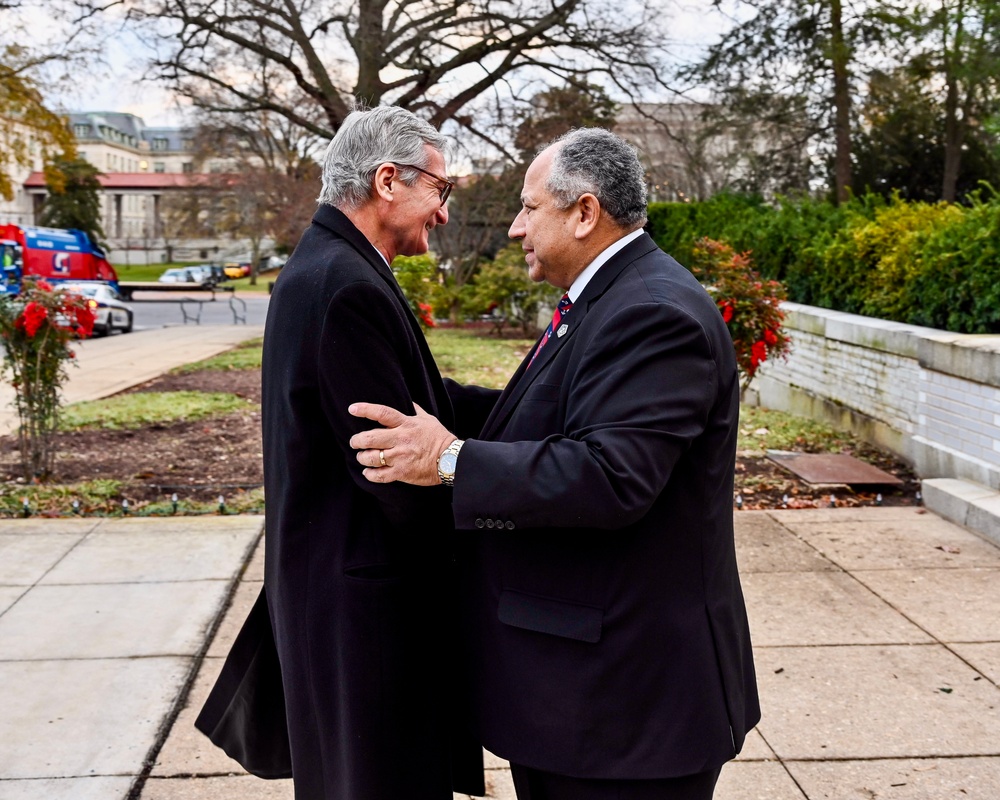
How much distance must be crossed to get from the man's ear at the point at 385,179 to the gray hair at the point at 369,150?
0.04 ft

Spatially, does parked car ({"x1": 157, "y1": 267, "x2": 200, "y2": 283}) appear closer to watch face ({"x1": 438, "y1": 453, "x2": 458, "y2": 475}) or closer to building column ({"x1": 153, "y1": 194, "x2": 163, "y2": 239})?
building column ({"x1": 153, "y1": 194, "x2": 163, "y2": 239})

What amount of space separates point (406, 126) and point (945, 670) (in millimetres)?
3191

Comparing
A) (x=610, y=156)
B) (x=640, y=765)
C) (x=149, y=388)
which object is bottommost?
(x=149, y=388)

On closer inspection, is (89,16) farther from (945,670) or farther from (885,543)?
(945,670)

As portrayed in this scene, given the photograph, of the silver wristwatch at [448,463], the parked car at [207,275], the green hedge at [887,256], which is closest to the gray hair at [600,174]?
the silver wristwatch at [448,463]

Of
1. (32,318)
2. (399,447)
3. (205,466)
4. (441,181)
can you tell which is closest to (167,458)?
(205,466)

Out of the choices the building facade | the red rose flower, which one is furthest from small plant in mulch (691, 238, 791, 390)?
the building facade

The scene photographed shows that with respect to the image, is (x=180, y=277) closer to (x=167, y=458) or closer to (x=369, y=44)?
(x=369, y=44)

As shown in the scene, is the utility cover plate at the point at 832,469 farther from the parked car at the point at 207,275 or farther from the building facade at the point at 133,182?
the building facade at the point at 133,182

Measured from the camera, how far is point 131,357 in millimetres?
18188

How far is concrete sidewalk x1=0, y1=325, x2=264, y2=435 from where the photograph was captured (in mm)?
13047

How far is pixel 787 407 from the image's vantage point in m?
10.7

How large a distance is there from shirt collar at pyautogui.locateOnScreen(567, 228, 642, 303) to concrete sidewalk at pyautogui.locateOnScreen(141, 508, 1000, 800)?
6.17 ft

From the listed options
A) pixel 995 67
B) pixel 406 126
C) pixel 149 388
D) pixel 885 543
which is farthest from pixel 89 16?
pixel 406 126
